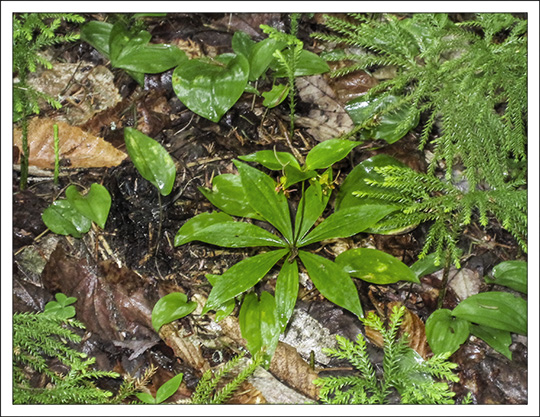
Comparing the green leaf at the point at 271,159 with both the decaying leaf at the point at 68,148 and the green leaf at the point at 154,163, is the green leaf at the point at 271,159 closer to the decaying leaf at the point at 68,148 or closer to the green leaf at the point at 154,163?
the green leaf at the point at 154,163

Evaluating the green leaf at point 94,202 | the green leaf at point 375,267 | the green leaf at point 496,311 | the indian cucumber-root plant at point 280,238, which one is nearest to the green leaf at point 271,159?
the indian cucumber-root plant at point 280,238

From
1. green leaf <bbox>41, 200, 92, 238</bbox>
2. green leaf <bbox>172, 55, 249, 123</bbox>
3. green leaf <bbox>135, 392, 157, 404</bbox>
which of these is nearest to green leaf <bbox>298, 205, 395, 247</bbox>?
green leaf <bbox>172, 55, 249, 123</bbox>

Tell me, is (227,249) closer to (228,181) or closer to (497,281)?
(228,181)

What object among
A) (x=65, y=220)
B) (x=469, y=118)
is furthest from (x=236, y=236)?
(x=469, y=118)

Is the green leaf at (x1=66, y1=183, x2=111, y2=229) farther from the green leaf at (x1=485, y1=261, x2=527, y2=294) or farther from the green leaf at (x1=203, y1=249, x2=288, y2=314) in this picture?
the green leaf at (x1=485, y1=261, x2=527, y2=294)

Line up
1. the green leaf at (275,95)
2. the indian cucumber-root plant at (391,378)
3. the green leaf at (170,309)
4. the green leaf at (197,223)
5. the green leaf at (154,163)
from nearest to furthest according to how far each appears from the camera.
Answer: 1. the indian cucumber-root plant at (391,378)
2. the green leaf at (170,309)
3. the green leaf at (197,223)
4. the green leaf at (154,163)
5. the green leaf at (275,95)

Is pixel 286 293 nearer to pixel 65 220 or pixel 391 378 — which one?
pixel 391 378
